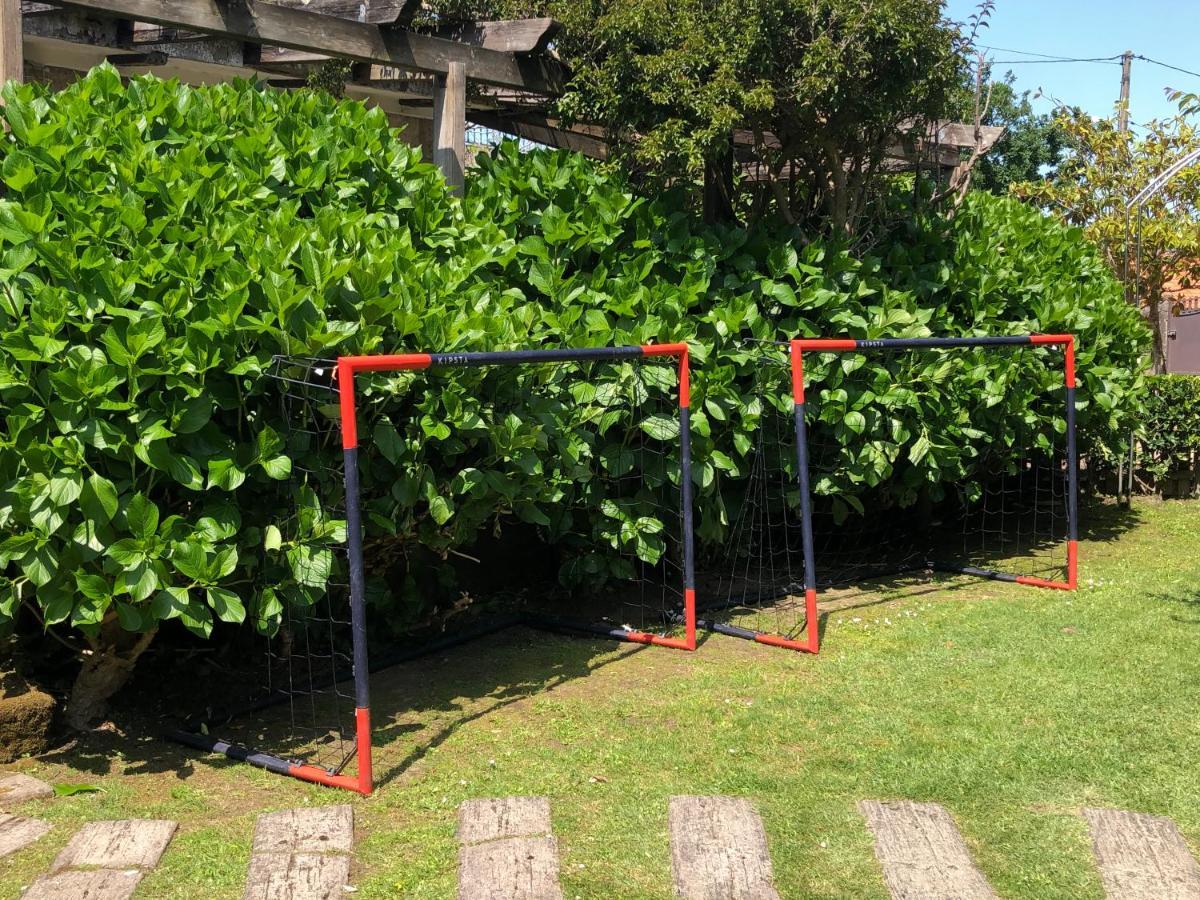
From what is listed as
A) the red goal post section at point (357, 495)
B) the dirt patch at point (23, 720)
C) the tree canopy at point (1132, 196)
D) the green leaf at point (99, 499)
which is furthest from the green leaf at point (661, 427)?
the tree canopy at point (1132, 196)

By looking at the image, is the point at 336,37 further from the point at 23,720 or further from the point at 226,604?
the point at 23,720

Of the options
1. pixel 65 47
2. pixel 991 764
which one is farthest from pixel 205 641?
pixel 65 47

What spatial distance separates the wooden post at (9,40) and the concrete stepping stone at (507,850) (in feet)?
13.2

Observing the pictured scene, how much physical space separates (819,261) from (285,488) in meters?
4.09

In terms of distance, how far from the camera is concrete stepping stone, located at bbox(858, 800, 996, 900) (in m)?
4.09

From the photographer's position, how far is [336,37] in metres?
7.45

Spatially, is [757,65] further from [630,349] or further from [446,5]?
[446,5]

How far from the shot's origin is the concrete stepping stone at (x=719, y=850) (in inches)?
161

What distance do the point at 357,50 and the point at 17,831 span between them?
4.82m

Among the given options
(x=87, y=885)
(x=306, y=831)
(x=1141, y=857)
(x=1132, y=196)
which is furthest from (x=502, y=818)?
(x=1132, y=196)

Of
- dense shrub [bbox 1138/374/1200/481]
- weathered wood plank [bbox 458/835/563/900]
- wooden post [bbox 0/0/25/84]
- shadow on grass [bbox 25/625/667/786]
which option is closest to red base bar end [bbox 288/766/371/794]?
shadow on grass [bbox 25/625/667/786]

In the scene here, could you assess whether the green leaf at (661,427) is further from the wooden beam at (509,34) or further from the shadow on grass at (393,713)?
the wooden beam at (509,34)

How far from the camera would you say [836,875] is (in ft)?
13.8

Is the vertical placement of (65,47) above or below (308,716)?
above
